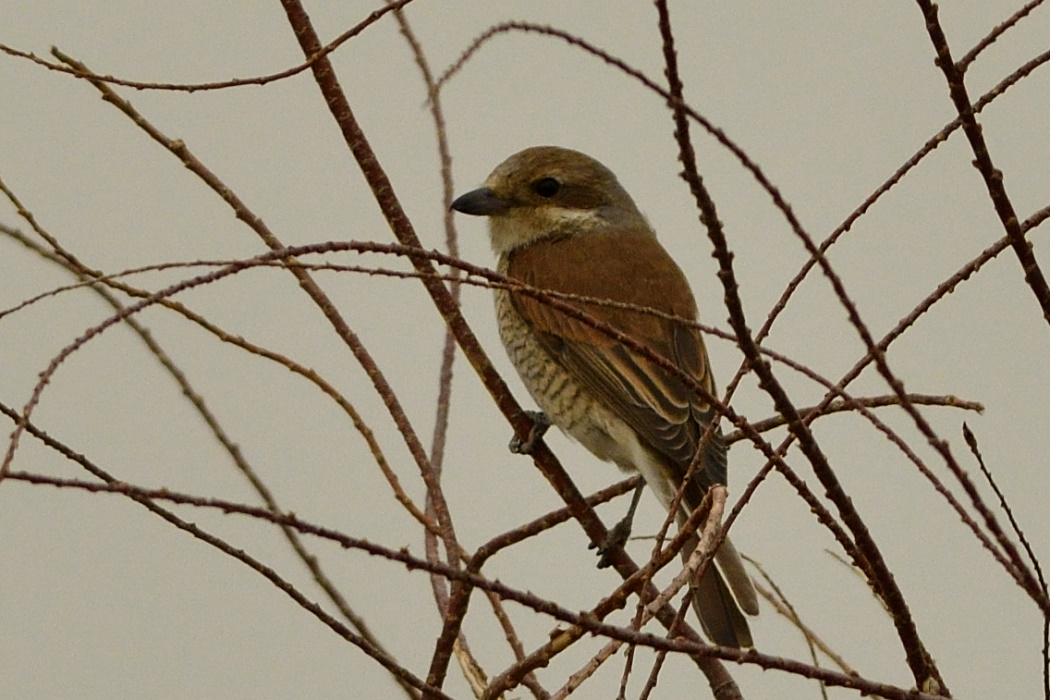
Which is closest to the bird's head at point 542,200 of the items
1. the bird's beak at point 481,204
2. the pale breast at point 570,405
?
the bird's beak at point 481,204

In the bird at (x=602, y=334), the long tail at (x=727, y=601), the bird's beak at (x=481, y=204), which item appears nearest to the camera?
the long tail at (x=727, y=601)

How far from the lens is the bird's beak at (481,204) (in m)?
4.21

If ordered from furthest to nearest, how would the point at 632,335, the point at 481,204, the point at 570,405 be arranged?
the point at 481,204
the point at 570,405
the point at 632,335

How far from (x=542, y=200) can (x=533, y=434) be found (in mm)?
1492

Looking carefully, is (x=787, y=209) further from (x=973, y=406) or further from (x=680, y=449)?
(x=680, y=449)

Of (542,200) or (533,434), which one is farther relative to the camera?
(542,200)

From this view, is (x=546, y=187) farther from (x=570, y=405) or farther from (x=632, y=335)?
(x=632, y=335)

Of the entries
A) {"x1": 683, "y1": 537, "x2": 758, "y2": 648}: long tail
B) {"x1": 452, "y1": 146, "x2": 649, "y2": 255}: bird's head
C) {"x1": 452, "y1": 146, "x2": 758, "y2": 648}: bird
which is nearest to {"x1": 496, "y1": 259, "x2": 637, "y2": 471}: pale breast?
{"x1": 452, "y1": 146, "x2": 758, "y2": 648}: bird

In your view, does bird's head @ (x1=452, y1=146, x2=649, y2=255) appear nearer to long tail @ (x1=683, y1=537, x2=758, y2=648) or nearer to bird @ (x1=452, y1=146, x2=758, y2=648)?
bird @ (x1=452, y1=146, x2=758, y2=648)

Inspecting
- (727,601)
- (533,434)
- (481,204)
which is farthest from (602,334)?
(481,204)

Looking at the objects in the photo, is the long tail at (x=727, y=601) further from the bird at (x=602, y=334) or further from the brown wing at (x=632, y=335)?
the brown wing at (x=632, y=335)

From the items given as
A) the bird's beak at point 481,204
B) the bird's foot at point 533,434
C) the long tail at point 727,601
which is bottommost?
the long tail at point 727,601

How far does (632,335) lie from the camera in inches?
136

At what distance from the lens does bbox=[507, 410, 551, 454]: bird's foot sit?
282 centimetres
